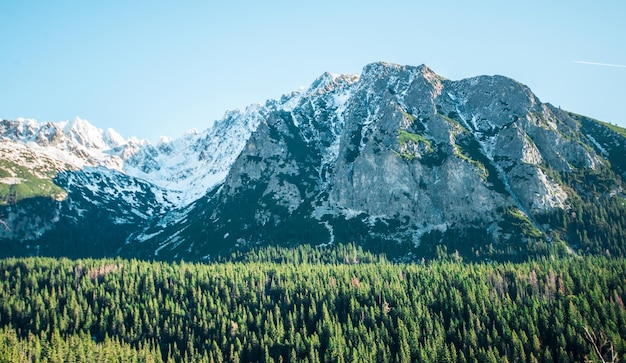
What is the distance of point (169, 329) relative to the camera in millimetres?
195625

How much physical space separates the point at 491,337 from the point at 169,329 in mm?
121640

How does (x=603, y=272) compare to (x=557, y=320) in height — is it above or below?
above

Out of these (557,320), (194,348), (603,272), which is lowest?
(194,348)

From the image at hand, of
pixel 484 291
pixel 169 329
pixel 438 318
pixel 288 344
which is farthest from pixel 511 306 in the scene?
pixel 169 329

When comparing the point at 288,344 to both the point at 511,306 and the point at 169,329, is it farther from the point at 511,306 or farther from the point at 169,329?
the point at 511,306

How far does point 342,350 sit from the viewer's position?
164m

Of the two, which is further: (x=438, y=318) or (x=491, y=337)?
(x=438, y=318)

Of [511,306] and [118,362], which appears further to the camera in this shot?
[511,306]

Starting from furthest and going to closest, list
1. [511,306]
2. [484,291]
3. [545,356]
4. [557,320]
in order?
[484,291], [511,306], [557,320], [545,356]

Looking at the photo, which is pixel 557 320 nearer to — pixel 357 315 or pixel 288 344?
pixel 357 315

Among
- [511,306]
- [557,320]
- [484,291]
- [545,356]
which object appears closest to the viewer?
[545,356]

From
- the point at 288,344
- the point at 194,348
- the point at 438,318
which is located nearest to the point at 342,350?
the point at 288,344

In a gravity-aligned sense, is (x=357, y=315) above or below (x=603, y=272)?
below

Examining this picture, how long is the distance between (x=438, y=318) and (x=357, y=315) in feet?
105
